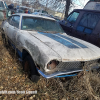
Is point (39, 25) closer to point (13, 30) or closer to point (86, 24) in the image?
point (13, 30)

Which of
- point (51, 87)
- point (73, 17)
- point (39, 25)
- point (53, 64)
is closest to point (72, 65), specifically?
point (53, 64)

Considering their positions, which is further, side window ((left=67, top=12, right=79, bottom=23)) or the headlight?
side window ((left=67, top=12, right=79, bottom=23))

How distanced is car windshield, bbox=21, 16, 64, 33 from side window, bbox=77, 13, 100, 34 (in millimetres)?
1358

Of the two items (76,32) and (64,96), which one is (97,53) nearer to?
(64,96)

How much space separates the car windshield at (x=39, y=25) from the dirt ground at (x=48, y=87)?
4.70ft

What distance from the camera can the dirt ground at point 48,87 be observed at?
A: 215 centimetres

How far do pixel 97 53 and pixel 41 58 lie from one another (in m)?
1.46

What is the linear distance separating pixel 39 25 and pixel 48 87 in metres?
2.06

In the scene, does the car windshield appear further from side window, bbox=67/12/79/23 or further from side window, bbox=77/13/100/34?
side window, bbox=67/12/79/23

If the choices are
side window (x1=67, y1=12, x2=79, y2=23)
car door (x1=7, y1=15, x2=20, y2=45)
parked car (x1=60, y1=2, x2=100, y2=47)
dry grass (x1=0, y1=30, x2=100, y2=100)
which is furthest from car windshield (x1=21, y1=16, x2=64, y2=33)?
side window (x1=67, y1=12, x2=79, y2=23)

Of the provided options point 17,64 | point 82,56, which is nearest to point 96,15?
point 82,56

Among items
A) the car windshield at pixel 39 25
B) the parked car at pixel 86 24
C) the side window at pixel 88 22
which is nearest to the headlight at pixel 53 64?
the car windshield at pixel 39 25

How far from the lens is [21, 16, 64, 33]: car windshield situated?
A: 318 cm

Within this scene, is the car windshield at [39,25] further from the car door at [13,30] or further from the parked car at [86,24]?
the parked car at [86,24]
